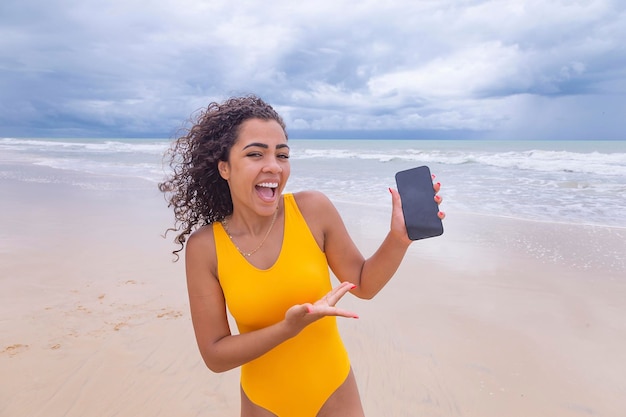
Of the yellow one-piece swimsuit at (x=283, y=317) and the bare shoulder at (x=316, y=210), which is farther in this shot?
the bare shoulder at (x=316, y=210)

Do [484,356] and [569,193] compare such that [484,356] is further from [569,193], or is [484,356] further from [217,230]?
[569,193]

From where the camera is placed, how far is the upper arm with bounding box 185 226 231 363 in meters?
1.92

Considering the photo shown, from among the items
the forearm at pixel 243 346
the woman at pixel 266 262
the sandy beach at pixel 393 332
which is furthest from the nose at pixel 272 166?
the sandy beach at pixel 393 332

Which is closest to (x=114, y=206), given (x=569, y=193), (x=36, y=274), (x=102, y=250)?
(x=102, y=250)

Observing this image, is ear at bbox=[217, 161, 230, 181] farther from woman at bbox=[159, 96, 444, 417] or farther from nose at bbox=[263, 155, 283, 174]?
nose at bbox=[263, 155, 283, 174]

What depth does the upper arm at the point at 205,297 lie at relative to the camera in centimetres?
192

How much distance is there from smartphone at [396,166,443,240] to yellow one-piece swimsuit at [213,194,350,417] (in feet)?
1.40

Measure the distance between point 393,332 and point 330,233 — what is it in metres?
2.75

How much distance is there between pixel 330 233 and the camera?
210 centimetres

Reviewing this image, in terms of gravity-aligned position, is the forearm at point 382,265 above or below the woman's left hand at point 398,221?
below

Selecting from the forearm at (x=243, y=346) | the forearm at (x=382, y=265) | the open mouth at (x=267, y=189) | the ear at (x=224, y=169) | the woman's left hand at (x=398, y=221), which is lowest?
the forearm at (x=243, y=346)

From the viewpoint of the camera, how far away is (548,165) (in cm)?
2256

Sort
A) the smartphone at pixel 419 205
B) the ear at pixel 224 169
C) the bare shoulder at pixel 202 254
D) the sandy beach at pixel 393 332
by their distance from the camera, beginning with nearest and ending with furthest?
the smartphone at pixel 419 205 < the bare shoulder at pixel 202 254 < the ear at pixel 224 169 < the sandy beach at pixel 393 332

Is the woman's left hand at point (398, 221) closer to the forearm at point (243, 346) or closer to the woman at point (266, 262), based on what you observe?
the woman at point (266, 262)
